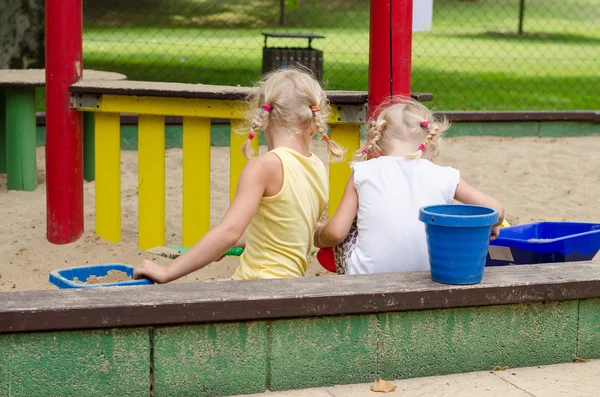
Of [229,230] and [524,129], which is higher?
[524,129]

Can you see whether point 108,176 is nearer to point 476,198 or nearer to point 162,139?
point 162,139

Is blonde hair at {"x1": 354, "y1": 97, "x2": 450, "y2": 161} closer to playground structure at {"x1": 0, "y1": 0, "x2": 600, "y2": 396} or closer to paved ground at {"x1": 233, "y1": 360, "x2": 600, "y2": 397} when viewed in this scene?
playground structure at {"x1": 0, "y1": 0, "x2": 600, "y2": 396}

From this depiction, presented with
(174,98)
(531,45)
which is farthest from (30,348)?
(531,45)

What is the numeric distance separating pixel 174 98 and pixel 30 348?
198 cm

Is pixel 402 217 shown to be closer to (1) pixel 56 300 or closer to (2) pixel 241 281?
(2) pixel 241 281

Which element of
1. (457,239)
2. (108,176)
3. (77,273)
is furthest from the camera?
(108,176)

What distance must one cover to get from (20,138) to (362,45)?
11.7 meters

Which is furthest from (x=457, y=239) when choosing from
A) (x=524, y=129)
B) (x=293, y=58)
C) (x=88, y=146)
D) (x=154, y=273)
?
(x=293, y=58)

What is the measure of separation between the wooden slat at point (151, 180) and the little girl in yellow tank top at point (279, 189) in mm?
1381

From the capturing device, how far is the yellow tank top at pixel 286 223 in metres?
3.03

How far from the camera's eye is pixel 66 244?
15.0ft

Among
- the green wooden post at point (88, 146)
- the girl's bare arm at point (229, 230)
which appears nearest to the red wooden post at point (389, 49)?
the girl's bare arm at point (229, 230)

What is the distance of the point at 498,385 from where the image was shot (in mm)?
2877

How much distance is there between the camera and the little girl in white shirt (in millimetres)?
3051
